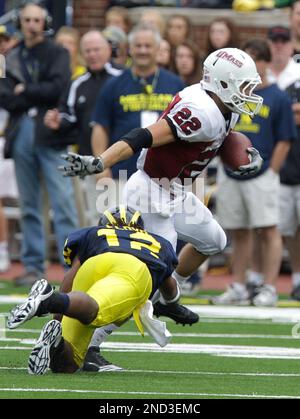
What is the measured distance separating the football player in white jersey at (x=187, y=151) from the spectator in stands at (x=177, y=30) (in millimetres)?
6168

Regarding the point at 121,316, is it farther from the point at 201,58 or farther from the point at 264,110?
the point at 201,58

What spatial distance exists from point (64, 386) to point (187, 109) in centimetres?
212

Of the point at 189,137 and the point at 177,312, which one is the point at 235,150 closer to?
the point at 189,137

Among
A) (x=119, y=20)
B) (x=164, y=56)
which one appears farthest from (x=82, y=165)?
(x=119, y=20)

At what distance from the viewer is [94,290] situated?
7.05m

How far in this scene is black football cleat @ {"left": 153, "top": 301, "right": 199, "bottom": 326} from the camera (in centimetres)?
827

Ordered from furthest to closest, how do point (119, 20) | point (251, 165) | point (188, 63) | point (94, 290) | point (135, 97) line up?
point (119, 20) → point (188, 63) → point (135, 97) → point (251, 165) → point (94, 290)

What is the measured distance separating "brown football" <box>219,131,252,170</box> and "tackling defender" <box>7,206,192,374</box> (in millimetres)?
1136

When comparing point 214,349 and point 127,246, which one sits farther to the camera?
point 214,349

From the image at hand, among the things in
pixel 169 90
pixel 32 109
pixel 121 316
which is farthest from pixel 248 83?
pixel 32 109

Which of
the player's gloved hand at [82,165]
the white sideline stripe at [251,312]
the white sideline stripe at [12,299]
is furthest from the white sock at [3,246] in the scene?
the player's gloved hand at [82,165]

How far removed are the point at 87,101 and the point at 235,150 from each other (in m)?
4.21

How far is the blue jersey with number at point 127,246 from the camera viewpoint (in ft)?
24.0

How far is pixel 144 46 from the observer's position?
11570mm
